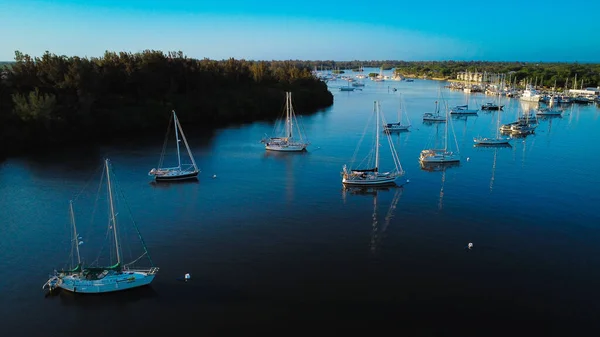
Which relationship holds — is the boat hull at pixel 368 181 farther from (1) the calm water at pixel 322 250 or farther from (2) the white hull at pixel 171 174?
(2) the white hull at pixel 171 174

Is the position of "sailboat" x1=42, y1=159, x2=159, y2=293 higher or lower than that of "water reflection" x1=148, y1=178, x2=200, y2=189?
higher

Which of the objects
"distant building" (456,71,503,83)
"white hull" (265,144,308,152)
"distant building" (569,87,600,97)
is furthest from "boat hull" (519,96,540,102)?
"white hull" (265,144,308,152)

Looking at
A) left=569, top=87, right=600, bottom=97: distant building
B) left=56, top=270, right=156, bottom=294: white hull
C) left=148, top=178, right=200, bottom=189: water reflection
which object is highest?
left=569, top=87, right=600, bottom=97: distant building

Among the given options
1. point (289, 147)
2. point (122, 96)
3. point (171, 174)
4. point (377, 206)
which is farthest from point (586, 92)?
point (171, 174)

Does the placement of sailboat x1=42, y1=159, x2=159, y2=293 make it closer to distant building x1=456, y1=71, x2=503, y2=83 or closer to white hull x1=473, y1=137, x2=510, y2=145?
white hull x1=473, y1=137, x2=510, y2=145

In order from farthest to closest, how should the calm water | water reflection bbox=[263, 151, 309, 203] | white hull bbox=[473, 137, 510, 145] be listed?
white hull bbox=[473, 137, 510, 145] → water reflection bbox=[263, 151, 309, 203] → the calm water

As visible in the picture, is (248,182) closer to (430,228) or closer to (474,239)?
(430,228)

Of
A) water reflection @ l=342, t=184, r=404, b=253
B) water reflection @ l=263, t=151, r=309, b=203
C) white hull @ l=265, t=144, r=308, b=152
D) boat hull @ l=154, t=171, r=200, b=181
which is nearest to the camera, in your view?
water reflection @ l=342, t=184, r=404, b=253

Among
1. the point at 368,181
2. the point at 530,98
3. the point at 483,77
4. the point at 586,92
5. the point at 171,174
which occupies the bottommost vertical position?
the point at 368,181

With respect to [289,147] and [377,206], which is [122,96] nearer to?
[289,147]
